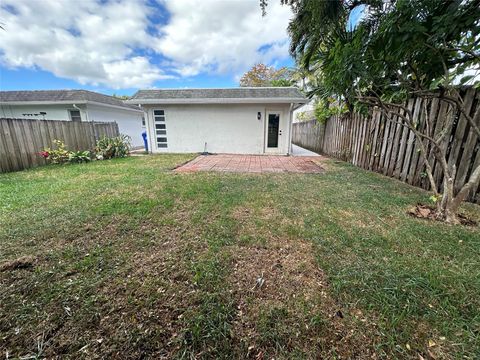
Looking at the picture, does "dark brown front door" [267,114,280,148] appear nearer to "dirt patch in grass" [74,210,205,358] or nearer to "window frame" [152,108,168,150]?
"window frame" [152,108,168,150]

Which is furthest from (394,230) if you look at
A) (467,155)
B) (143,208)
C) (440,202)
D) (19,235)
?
(19,235)

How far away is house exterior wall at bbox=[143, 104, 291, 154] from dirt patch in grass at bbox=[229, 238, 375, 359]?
816 centimetres

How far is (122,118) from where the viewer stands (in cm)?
1388

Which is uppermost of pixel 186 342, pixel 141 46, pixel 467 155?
pixel 141 46

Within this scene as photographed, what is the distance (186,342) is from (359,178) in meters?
5.40

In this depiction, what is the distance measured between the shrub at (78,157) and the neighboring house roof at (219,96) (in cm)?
310

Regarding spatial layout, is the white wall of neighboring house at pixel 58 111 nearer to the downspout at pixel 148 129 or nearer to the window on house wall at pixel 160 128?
the downspout at pixel 148 129

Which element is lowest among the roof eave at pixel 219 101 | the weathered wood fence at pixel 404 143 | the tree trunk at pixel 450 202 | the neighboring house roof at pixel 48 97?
the tree trunk at pixel 450 202

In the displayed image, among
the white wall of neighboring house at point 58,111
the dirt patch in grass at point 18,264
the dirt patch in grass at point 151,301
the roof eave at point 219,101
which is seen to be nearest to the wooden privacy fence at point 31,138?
the roof eave at point 219,101

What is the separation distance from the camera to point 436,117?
12.9ft

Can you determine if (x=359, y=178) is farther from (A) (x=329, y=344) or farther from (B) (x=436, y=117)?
(A) (x=329, y=344)

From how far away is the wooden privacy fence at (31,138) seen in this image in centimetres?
588

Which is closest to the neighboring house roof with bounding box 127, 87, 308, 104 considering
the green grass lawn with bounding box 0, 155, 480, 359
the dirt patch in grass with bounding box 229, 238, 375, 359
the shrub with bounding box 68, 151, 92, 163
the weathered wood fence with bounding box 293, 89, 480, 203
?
the weathered wood fence with bounding box 293, 89, 480, 203

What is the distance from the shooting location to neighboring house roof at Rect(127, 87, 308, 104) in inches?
346
